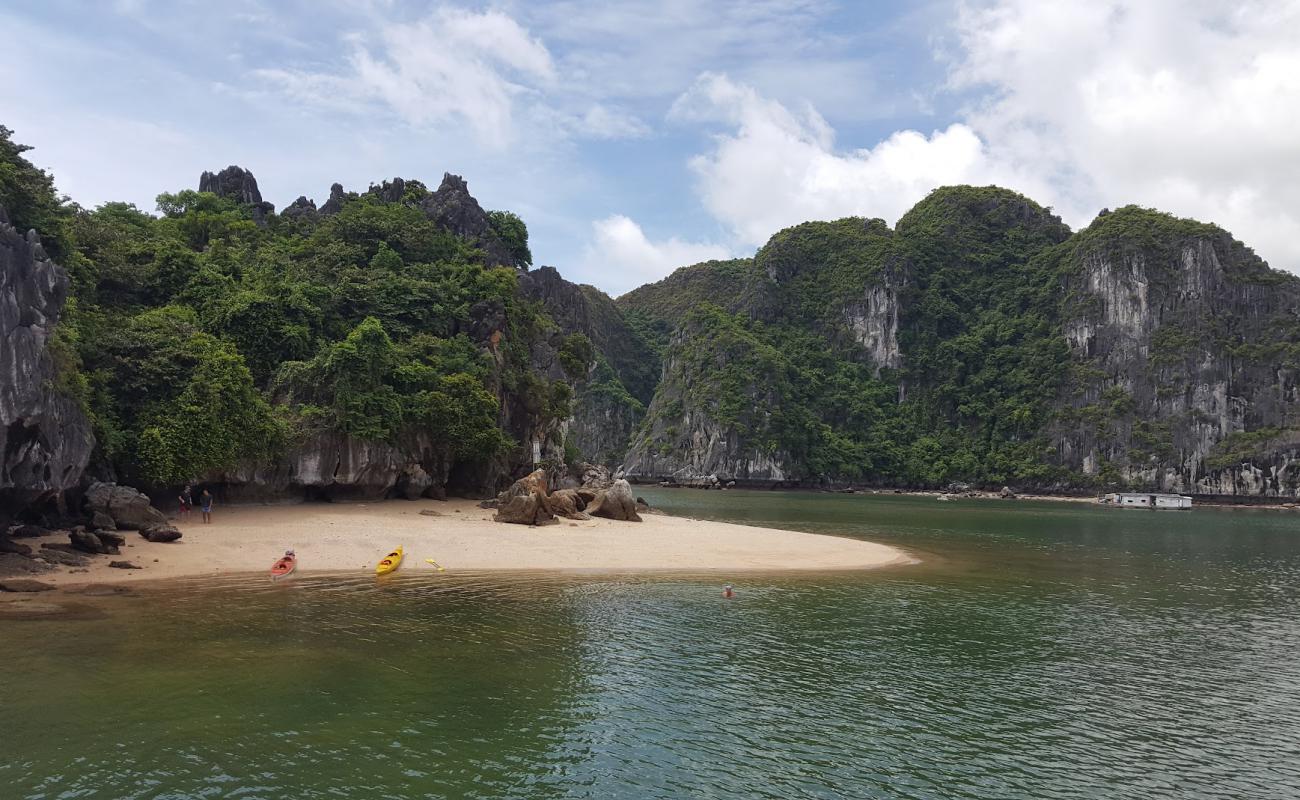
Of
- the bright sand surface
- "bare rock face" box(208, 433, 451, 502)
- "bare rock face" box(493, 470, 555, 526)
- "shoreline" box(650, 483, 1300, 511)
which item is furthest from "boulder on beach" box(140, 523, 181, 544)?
→ "shoreline" box(650, 483, 1300, 511)

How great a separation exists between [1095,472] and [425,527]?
13156 cm

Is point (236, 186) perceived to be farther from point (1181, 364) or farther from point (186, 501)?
point (1181, 364)

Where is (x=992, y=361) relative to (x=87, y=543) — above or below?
above

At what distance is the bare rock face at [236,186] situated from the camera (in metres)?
74.1

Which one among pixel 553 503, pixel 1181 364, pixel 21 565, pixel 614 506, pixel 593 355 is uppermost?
pixel 1181 364

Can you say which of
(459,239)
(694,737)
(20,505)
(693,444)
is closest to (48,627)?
Answer: (20,505)

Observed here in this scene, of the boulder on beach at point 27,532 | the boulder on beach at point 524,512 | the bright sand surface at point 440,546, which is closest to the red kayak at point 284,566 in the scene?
the bright sand surface at point 440,546

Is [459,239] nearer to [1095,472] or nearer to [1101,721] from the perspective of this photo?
[1101,721]

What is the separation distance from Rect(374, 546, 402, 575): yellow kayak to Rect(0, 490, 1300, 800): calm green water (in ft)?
3.18

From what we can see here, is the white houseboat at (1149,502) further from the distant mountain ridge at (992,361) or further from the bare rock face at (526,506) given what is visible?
the bare rock face at (526,506)

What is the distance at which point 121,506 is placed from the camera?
2717 cm

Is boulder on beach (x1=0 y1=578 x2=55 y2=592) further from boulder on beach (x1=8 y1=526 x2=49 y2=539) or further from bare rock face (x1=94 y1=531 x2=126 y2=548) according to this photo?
boulder on beach (x1=8 y1=526 x2=49 y2=539)

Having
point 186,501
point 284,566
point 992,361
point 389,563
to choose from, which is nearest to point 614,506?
point 389,563

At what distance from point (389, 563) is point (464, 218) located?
5057 cm
